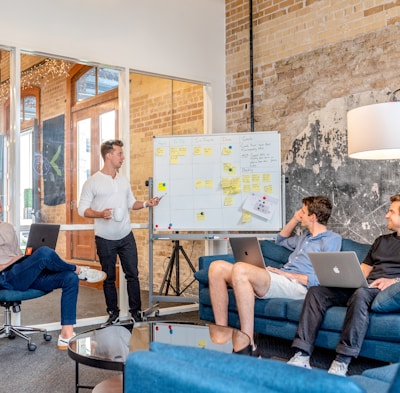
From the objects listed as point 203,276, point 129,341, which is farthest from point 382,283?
point 129,341

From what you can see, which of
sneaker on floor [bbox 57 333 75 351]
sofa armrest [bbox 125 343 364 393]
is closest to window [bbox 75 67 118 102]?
sneaker on floor [bbox 57 333 75 351]

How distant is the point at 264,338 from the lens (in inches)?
177

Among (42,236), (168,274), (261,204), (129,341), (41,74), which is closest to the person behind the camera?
(129,341)

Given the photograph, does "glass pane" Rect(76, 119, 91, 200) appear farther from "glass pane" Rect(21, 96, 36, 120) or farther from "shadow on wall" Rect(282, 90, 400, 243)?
"shadow on wall" Rect(282, 90, 400, 243)

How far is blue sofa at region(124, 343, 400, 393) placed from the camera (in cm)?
104

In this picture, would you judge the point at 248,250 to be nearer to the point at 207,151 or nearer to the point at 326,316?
the point at 326,316

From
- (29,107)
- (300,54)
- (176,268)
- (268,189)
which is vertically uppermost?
(300,54)

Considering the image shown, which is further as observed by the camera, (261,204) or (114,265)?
(261,204)

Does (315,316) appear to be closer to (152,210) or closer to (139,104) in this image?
(152,210)

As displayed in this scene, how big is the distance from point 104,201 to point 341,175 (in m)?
2.22

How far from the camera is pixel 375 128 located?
3.48 meters

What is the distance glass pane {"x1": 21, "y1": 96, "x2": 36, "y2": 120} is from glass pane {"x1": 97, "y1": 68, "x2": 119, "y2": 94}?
29.1 inches

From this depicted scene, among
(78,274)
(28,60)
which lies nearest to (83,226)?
(78,274)

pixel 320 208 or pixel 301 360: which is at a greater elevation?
pixel 320 208
